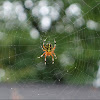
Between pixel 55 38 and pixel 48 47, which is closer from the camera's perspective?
pixel 48 47

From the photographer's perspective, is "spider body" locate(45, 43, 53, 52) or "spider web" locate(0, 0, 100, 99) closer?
"spider body" locate(45, 43, 53, 52)

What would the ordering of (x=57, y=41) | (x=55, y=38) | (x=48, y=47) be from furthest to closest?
(x=57, y=41)
(x=55, y=38)
(x=48, y=47)

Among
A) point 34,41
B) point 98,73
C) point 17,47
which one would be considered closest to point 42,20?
point 34,41

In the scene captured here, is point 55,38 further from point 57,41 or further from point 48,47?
point 48,47

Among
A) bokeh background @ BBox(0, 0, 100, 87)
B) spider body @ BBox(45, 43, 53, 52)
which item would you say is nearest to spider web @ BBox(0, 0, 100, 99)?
bokeh background @ BBox(0, 0, 100, 87)

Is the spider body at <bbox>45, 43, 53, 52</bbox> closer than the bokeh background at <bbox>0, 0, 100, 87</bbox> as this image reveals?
Yes

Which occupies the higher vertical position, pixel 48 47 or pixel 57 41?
pixel 57 41

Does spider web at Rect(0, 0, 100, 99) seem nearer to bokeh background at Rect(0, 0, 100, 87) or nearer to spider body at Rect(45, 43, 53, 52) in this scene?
bokeh background at Rect(0, 0, 100, 87)

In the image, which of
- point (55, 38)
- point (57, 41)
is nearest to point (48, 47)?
point (55, 38)
